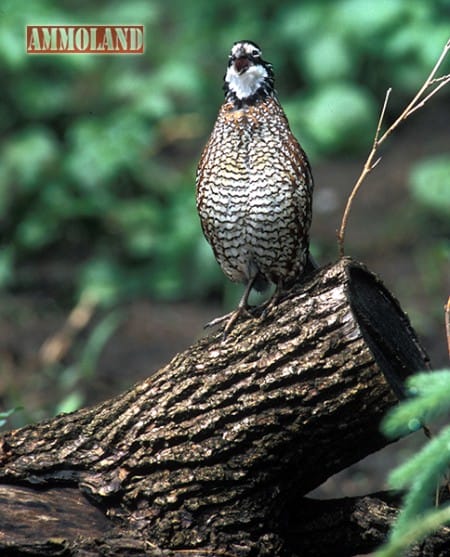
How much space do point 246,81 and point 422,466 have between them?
1884 millimetres

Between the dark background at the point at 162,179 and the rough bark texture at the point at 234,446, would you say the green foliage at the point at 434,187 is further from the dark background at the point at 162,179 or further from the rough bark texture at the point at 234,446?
the rough bark texture at the point at 234,446

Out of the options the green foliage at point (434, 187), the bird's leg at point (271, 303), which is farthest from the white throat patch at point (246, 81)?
the green foliage at point (434, 187)

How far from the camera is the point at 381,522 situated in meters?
3.58

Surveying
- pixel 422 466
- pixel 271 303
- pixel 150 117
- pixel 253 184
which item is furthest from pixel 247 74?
pixel 150 117

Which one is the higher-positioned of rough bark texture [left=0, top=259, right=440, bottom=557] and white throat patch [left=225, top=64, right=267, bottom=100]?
white throat patch [left=225, top=64, right=267, bottom=100]

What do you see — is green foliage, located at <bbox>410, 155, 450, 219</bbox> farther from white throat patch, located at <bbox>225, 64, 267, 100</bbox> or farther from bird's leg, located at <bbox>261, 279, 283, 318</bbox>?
bird's leg, located at <bbox>261, 279, 283, 318</bbox>

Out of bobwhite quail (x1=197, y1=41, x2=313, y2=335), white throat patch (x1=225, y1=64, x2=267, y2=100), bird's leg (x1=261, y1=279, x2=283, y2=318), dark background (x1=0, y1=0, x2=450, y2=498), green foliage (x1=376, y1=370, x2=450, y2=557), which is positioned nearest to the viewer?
green foliage (x1=376, y1=370, x2=450, y2=557)

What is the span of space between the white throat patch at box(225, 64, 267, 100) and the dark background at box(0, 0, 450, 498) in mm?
2840

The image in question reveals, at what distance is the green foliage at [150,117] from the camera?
25.2ft

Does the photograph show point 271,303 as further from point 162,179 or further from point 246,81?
point 162,179

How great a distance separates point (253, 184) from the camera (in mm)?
3764

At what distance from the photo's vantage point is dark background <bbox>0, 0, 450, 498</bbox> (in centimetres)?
706

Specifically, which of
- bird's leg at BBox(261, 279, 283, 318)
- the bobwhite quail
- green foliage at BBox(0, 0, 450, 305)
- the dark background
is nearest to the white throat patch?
the bobwhite quail

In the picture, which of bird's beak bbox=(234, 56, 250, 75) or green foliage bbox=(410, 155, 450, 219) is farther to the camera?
green foliage bbox=(410, 155, 450, 219)
